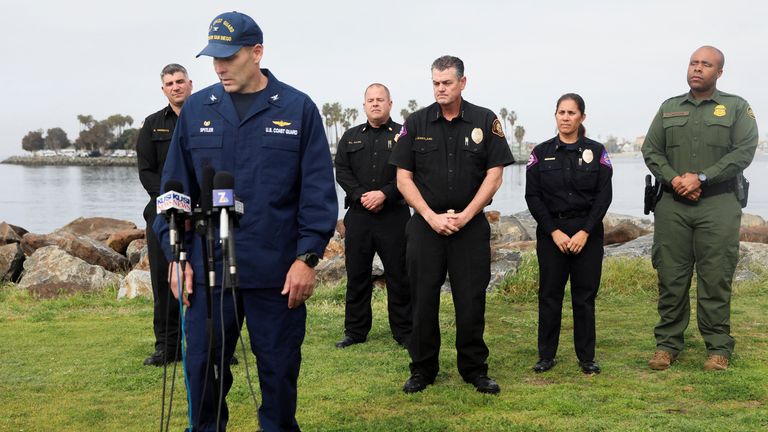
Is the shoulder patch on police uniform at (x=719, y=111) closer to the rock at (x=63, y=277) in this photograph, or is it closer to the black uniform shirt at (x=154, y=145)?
the black uniform shirt at (x=154, y=145)

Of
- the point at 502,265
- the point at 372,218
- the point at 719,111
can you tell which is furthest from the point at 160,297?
the point at 502,265

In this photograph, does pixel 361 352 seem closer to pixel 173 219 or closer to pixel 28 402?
pixel 28 402

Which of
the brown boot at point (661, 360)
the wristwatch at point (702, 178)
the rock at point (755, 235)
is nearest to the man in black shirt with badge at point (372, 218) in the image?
the brown boot at point (661, 360)

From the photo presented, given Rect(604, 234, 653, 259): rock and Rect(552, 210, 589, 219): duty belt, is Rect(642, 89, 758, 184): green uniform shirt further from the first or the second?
Rect(604, 234, 653, 259): rock

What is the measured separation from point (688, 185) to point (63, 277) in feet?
27.0

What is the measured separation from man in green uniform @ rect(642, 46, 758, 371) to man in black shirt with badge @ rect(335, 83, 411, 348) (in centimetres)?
211

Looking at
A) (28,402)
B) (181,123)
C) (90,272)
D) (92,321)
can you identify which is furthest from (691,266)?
(90,272)

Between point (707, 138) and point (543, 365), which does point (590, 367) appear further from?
point (707, 138)

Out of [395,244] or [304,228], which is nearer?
[304,228]

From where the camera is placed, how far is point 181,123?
12.0 ft

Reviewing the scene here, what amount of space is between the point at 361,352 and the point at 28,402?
2.54 metres

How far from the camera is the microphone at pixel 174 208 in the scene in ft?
10.1

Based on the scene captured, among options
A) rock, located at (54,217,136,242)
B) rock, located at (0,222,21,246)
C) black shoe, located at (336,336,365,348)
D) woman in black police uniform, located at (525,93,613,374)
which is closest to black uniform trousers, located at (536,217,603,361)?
woman in black police uniform, located at (525,93,613,374)

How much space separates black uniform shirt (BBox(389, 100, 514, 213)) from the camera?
5246 millimetres
